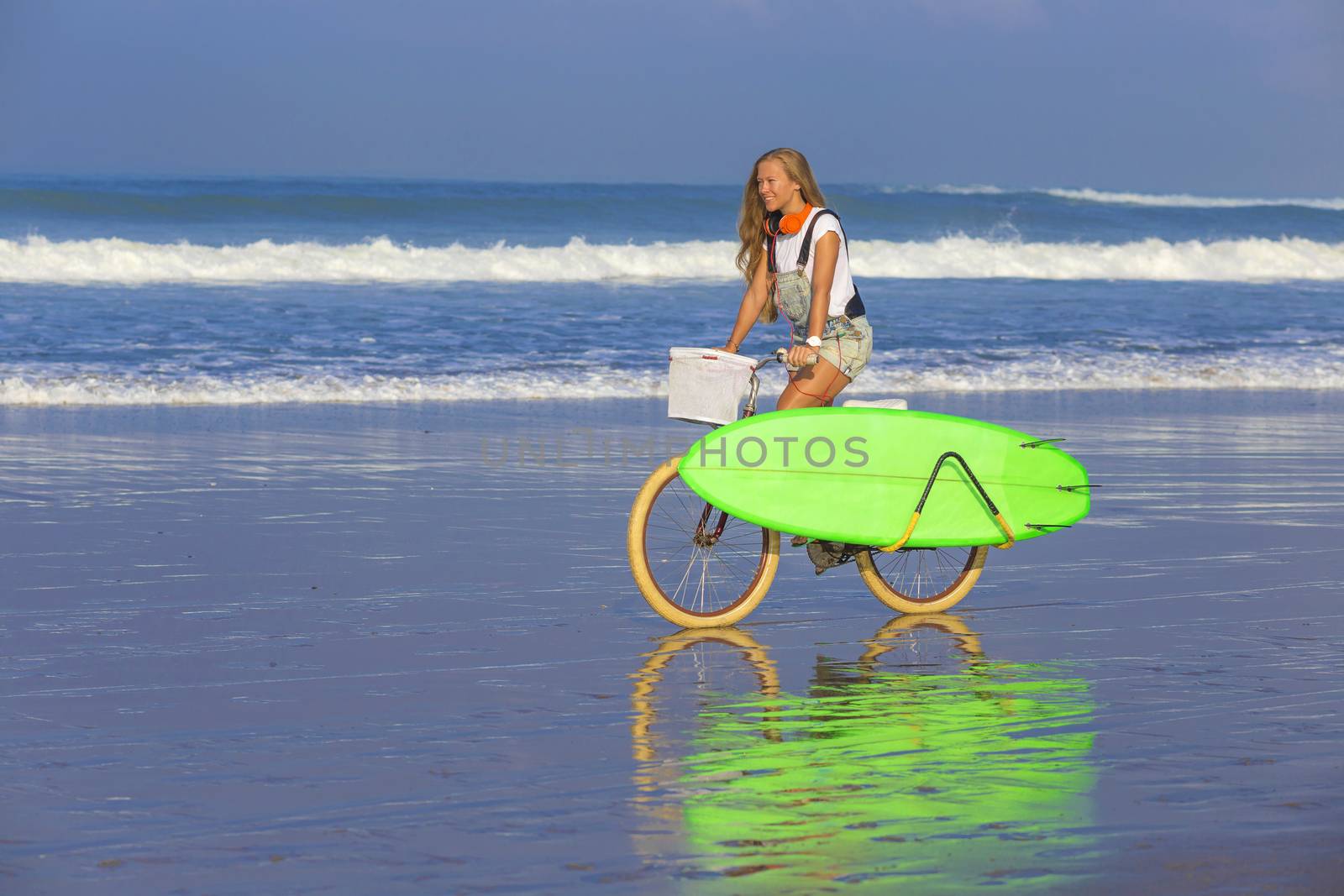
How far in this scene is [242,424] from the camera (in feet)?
39.7

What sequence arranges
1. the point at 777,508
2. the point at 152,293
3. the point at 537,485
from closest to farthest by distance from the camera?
1. the point at 777,508
2. the point at 537,485
3. the point at 152,293

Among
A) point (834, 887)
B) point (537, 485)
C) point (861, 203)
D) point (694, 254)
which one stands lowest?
point (834, 887)

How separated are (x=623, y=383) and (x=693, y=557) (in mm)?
8291

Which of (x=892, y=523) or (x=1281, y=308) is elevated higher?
(x=1281, y=308)

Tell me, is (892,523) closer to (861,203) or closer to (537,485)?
(537,485)

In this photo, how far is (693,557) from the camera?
22.0 feet

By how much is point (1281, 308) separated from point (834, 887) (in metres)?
22.9

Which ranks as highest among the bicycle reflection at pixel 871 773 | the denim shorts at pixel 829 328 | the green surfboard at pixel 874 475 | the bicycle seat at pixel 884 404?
the denim shorts at pixel 829 328

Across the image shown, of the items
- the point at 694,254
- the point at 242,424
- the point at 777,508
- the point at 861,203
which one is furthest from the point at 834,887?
the point at 861,203

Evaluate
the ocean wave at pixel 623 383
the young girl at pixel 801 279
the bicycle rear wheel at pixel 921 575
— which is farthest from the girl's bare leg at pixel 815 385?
the ocean wave at pixel 623 383

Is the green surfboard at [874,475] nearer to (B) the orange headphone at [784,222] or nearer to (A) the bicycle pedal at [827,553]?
(A) the bicycle pedal at [827,553]

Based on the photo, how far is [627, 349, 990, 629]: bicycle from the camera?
6184 millimetres

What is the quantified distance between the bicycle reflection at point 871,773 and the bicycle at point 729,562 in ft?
1.22

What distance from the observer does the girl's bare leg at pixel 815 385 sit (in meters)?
6.34
